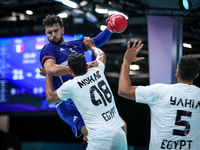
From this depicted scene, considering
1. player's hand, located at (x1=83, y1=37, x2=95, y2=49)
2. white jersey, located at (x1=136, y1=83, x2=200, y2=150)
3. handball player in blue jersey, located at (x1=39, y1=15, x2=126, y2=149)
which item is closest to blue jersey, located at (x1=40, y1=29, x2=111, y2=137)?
handball player in blue jersey, located at (x1=39, y1=15, x2=126, y2=149)

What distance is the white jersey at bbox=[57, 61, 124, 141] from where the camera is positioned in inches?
111

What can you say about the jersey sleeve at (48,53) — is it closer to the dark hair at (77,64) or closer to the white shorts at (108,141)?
the dark hair at (77,64)

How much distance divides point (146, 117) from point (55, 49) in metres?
5.19

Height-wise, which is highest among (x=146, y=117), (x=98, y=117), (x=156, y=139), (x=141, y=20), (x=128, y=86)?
(x=141, y=20)

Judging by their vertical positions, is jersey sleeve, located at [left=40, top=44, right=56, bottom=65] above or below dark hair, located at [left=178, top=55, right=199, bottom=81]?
above

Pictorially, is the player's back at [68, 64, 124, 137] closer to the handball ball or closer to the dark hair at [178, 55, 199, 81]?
the dark hair at [178, 55, 199, 81]

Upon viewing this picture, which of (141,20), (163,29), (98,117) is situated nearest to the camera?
(98,117)

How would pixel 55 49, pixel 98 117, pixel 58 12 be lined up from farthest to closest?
pixel 58 12 → pixel 55 49 → pixel 98 117

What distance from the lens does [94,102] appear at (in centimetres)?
282

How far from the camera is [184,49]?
7.32m

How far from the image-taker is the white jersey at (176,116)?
255cm

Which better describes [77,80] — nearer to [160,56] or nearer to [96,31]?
[160,56]

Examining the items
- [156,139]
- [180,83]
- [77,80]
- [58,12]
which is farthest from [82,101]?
[58,12]

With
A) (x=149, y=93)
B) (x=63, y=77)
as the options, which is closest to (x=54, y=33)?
(x=63, y=77)
